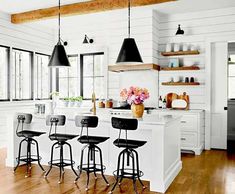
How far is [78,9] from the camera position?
6.00 meters

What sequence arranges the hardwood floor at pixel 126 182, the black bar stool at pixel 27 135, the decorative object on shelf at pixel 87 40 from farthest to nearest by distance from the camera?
the decorative object on shelf at pixel 87 40, the black bar stool at pixel 27 135, the hardwood floor at pixel 126 182

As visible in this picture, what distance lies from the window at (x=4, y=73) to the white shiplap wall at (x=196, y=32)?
363 cm

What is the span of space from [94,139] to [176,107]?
308 centimetres

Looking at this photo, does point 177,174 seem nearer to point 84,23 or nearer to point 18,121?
point 18,121

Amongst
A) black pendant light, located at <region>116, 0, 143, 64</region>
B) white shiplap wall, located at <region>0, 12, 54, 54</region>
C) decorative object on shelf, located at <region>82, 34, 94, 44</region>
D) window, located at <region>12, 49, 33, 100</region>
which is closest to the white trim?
black pendant light, located at <region>116, 0, 143, 64</region>

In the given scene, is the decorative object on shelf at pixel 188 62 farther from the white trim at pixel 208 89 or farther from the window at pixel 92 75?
the window at pixel 92 75

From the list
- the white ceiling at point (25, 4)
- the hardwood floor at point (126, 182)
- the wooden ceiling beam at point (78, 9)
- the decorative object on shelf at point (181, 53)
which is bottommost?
the hardwood floor at point (126, 182)

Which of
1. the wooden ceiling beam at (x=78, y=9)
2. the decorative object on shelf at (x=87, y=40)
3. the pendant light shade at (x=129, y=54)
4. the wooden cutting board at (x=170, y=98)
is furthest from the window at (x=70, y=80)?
the pendant light shade at (x=129, y=54)

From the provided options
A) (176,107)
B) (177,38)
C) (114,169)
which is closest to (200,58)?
(177,38)

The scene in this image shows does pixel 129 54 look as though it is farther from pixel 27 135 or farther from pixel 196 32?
pixel 196 32

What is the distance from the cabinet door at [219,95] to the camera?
634 centimetres

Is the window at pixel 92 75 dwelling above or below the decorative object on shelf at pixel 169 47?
below

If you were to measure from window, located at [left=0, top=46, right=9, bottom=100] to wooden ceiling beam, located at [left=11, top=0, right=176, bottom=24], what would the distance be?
30.4 inches

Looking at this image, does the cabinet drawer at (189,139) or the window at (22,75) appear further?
the window at (22,75)
